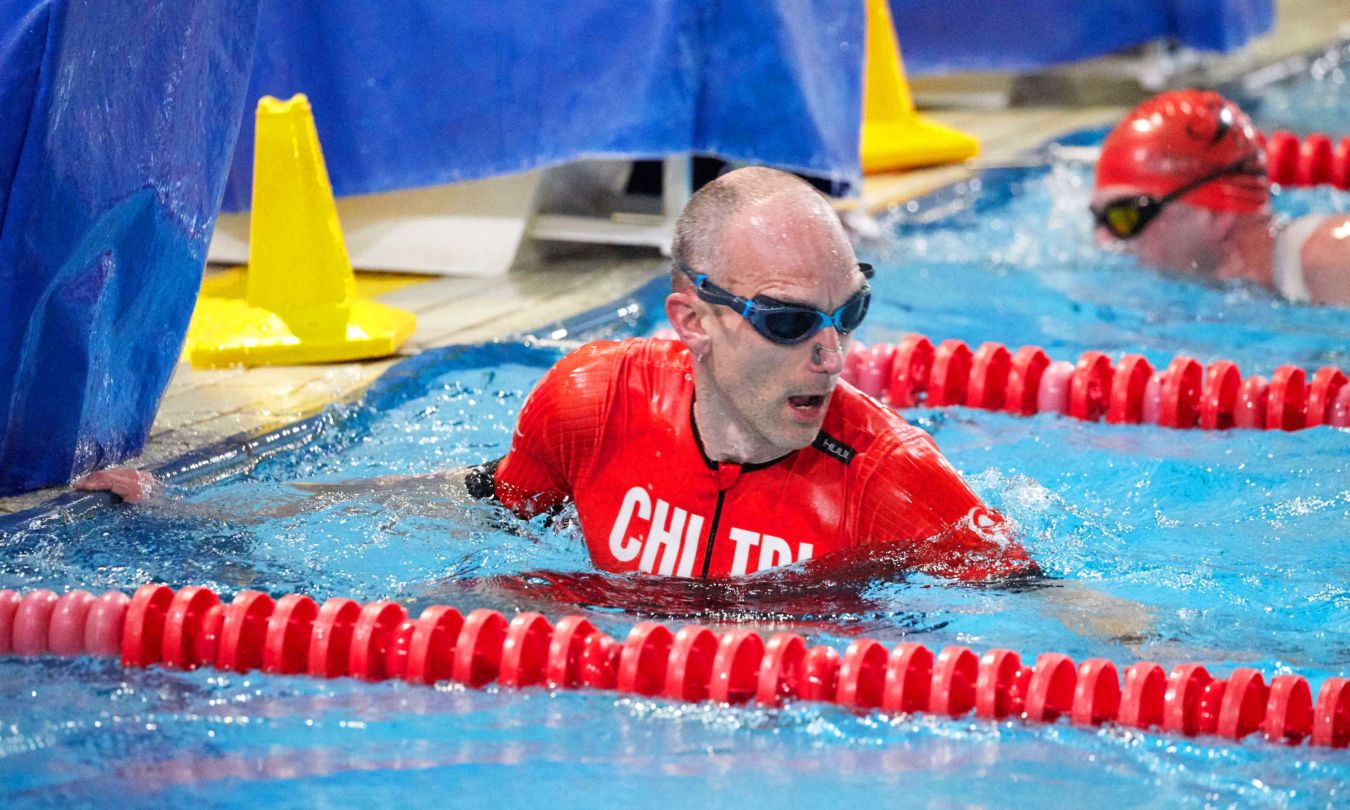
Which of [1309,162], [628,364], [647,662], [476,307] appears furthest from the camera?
[1309,162]

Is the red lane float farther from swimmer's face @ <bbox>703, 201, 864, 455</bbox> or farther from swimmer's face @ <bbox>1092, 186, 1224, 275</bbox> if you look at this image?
swimmer's face @ <bbox>703, 201, 864, 455</bbox>

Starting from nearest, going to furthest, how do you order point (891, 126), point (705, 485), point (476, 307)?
1. point (705, 485)
2. point (476, 307)
3. point (891, 126)

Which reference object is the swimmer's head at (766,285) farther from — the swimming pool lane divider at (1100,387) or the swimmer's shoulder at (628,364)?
the swimming pool lane divider at (1100,387)

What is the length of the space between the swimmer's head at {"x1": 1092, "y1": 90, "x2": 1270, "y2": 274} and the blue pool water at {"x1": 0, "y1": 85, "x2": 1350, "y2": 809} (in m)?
1.69

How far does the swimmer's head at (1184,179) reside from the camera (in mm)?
6238

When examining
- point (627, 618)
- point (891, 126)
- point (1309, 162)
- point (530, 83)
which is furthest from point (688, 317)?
point (1309, 162)

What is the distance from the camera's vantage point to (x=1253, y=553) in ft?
12.6

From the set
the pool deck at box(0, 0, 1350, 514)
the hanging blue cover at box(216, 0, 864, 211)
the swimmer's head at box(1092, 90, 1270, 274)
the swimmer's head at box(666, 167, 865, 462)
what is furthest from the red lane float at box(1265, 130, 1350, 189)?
the swimmer's head at box(666, 167, 865, 462)

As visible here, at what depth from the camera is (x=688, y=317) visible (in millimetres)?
3125

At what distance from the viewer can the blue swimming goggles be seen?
297 cm

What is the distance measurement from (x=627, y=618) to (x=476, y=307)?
2.88 meters

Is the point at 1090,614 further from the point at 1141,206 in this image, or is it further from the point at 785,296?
the point at 1141,206

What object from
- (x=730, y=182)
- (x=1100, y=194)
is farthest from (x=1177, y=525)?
(x=1100, y=194)

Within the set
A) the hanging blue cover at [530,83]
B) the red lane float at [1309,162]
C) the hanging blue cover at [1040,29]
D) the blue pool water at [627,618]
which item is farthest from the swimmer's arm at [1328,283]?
the hanging blue cover at [1040,29]
